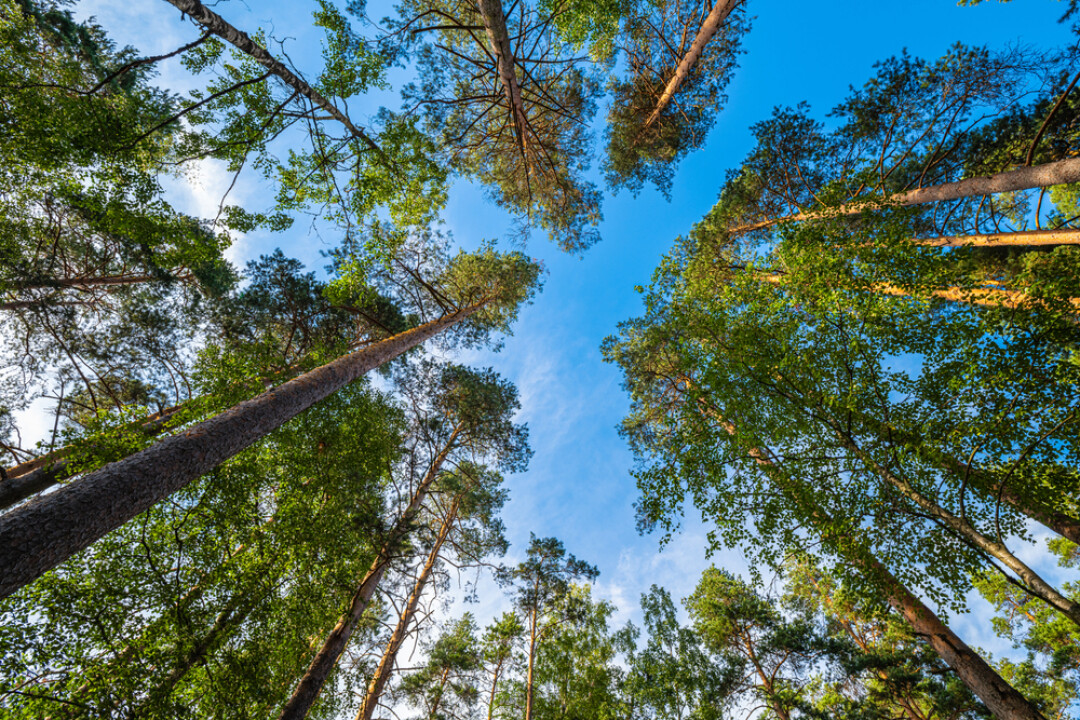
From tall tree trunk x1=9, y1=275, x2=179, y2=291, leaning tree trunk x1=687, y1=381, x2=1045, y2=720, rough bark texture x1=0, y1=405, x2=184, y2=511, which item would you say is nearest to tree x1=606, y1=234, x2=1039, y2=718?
leaning tree trunk x1=687, y1=381, x2=1045, y2=720

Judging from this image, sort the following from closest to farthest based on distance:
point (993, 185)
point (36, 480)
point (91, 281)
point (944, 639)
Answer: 1. point (944, 639)
2. point (36, 480)
3. point (993, 185)
4. point (91, 281)

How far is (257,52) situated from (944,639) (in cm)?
1526

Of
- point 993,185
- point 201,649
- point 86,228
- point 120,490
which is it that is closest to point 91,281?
point 86,228

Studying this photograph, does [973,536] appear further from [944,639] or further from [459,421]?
[459,421]

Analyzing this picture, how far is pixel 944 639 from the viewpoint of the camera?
19.9 feet

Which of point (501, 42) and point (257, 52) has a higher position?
point (501, 42)

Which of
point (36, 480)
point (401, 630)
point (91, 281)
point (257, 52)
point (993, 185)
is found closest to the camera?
point (257, 52)

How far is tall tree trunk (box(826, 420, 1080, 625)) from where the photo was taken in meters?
3.29

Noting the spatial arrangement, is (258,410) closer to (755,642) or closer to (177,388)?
(177,388)

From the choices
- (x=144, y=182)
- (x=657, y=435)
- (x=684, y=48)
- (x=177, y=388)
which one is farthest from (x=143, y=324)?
(x=684, y=48)

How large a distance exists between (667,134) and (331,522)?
15244 millimetres

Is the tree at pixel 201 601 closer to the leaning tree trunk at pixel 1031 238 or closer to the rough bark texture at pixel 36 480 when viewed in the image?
the rough bark texture at pixel 36 480

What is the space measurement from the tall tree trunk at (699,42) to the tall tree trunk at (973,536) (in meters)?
9.35

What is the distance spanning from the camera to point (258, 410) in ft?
17.0
